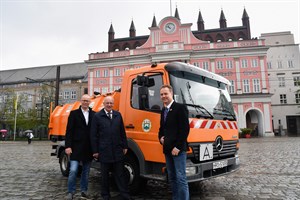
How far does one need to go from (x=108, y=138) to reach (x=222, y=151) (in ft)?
8.03

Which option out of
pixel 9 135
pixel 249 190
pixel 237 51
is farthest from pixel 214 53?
pixel 9 135

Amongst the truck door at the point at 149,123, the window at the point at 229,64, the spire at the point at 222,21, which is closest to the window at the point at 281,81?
the window at the point at 229,64

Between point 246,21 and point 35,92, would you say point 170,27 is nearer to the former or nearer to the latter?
point 246,21

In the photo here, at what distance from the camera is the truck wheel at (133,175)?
5.00m

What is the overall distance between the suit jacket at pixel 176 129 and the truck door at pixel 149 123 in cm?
79

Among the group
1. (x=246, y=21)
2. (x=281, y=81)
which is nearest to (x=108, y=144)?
(x=281, y=81)

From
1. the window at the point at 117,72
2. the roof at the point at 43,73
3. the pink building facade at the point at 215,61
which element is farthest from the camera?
the roof at the point at 43,73

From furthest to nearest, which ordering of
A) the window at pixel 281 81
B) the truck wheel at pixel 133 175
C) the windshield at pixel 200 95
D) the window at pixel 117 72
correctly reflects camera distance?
the window at pixel 281 81
the window at pixel 117 72
the truck wheel at pixel 133 175
the windshield at pixel 200 95

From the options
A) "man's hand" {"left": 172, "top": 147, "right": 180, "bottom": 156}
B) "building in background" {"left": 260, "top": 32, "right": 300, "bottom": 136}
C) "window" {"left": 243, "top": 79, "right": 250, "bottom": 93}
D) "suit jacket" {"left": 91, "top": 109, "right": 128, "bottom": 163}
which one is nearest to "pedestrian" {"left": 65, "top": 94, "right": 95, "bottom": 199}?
"suit jacket" {"left": 91, "top": 109, "right": 128, "bottom": 163}

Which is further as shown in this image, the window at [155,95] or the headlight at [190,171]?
the window at [155,95]

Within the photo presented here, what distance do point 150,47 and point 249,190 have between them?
39.4 m

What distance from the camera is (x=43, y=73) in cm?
6481

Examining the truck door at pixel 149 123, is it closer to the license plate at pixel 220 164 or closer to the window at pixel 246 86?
the license plate at pixel 220 164

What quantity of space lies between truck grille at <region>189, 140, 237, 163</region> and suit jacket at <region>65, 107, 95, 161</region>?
6.97 ft
